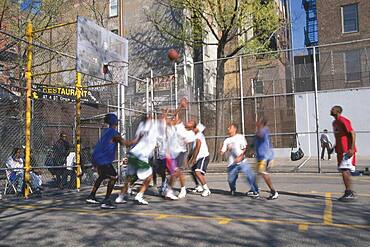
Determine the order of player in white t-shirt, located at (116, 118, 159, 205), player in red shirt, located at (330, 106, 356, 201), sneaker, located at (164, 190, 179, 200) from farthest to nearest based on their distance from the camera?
sneaker, located at (164, 190, 179, 200), player in white t-shirt, located at (116, 118, 159, 205), player in red shirt, located at (330, 106, 356, 201)

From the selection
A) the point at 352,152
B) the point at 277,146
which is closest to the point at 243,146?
the point at 352,152

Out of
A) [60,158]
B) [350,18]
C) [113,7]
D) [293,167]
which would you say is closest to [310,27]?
[350,18]

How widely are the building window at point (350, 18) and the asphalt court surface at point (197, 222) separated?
2549 cm

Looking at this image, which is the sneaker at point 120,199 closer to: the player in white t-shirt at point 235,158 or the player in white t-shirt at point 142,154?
the player in white t-shirt at point 142,154

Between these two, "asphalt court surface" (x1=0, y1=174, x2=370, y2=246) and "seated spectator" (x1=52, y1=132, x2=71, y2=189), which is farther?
"seated spectator" (x1=52, y1=132, x2=71, y2=189)

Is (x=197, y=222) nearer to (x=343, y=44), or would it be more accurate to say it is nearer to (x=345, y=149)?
(x=345, y=149)

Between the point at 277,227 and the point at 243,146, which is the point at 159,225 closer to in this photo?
the point at 277,227

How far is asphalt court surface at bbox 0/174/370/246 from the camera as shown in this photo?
5391mm

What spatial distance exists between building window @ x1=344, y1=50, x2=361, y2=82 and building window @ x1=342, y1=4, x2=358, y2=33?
44.8ft

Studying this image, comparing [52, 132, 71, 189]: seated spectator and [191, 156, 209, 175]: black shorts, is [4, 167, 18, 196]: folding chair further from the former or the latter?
[191, 156, 209, 175]: black shorts

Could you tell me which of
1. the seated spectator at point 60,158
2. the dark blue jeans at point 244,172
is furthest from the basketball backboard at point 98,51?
the dark blue jeans at point 244,172

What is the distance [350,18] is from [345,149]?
26727 millimetres

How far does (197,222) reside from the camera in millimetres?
6434

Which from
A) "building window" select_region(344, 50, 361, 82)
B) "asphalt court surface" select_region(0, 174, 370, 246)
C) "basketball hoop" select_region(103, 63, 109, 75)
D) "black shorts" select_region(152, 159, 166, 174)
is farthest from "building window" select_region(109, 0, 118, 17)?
"asphalt court surface" select_region(0, 174, 370, 246)
